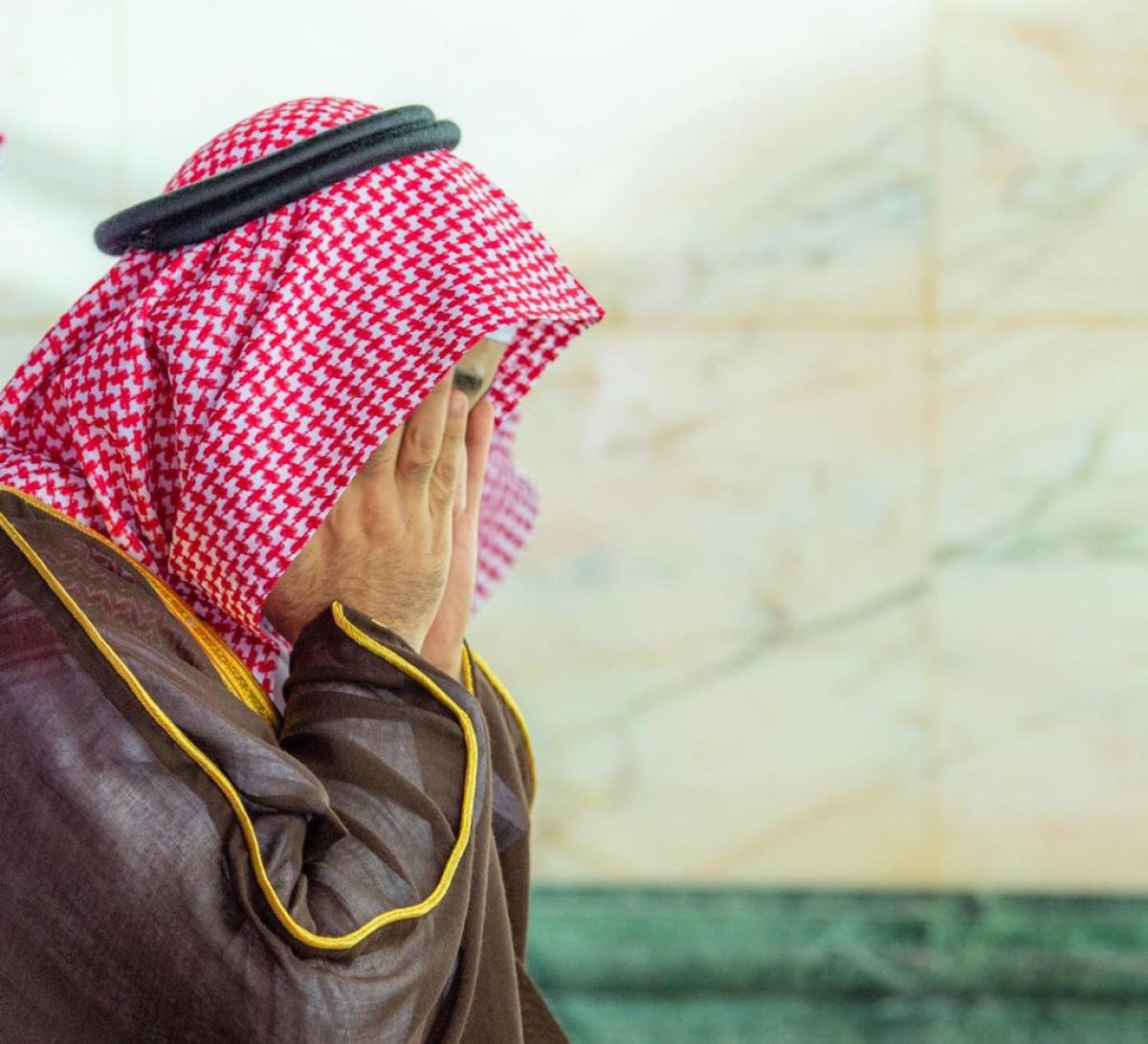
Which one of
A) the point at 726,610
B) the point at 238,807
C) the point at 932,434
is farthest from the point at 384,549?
the point at 932,434

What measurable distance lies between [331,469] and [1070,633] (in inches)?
75.2

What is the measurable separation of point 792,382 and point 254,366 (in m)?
1.62

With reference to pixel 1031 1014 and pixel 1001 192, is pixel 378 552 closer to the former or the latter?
pixel 1001 192

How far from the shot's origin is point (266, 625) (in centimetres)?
132

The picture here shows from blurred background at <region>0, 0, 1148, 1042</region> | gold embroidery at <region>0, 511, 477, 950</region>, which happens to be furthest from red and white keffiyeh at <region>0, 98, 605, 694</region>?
blurred background at <region>0, 0, 1148, 1042</region>

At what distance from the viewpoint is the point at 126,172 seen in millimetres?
2586

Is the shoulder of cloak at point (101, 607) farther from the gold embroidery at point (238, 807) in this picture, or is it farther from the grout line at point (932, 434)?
the grout line at point (932, 434)

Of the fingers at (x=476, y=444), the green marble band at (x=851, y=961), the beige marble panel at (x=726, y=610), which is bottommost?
the green marble band at (x=851, y=961)

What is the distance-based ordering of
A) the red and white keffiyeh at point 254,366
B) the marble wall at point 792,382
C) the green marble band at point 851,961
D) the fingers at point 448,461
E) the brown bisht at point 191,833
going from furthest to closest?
the green marble band at point 851,961 < the marble wall at point 792,382 < the fingers at point 448,461 < the red and white keffiyeh at point 254,366 < the brown bisht at point 191,833

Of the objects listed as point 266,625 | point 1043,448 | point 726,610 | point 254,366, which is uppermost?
point 254,366

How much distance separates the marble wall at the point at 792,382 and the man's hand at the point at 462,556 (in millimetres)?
1234

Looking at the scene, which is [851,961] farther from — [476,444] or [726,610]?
[476,444]

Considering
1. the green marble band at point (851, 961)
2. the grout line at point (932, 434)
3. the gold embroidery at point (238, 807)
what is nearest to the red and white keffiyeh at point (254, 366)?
the gold embroidery at point (238, 807)

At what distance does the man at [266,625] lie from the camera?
101 cm
